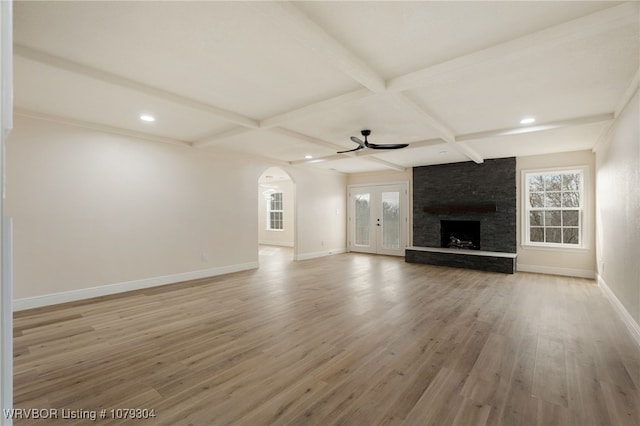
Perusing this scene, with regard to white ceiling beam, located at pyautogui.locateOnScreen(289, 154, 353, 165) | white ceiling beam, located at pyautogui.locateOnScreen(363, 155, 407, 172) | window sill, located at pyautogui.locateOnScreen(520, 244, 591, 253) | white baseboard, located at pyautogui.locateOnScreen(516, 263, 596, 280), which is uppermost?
white ceiling beam, located at pyautogui.locateOnScreen(289, 154, 353, 165)

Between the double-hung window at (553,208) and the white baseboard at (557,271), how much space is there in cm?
47

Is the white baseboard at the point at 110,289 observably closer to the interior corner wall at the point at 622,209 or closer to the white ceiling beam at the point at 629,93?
the interior corner wall at the point at 622,209

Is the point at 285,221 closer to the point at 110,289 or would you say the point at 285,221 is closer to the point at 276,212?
the point at 276,212

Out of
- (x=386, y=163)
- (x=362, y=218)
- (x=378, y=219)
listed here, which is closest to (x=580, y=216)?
(x=386, y=163)

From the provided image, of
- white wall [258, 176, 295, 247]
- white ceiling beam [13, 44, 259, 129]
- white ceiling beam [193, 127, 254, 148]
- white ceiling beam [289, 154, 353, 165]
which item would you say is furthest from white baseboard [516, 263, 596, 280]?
white wall [258, 176, 295, 247]

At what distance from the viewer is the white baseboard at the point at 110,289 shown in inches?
151

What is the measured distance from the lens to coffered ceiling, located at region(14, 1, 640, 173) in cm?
203

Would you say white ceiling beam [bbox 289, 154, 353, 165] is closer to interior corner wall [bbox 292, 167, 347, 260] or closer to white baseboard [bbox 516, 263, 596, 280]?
interior corner wall [bbox 292, 167, 347, 260]

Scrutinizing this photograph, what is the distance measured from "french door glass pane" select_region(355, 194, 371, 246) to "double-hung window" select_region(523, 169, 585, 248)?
12.9ft

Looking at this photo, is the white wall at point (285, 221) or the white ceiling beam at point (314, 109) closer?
the white ceiling beam at point (314, 109)

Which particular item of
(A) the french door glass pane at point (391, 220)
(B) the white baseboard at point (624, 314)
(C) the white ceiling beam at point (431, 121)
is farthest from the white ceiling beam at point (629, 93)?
(A) the french door glass pane at point (391, 220)

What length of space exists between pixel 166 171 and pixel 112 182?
0.83 metres

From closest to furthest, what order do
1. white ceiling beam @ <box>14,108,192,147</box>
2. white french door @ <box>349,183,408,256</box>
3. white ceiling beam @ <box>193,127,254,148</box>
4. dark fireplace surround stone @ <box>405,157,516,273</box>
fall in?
white ceiling beam @ <box>14,108,192,147</box> → white ceiling beam @ <box>193,127,254,148</box> → dark fireplace surround stone @ <box>405,157,516,273</box> → white french door @ <box>349,183,408,256</box>

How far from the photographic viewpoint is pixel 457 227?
7.48 meters
